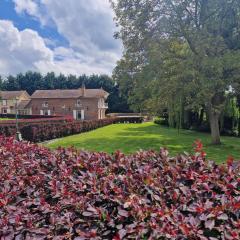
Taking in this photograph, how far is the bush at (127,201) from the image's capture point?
288 centimetres

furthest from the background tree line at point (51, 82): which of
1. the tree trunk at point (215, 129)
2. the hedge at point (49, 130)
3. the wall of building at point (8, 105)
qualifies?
the tree trunk at point (215, 129)

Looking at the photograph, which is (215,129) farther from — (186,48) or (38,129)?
(38,129)

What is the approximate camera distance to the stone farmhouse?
72188mm

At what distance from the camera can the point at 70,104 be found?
7375cm

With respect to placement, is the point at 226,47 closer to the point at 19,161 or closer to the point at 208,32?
the point at 208,32

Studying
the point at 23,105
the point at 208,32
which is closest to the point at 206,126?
the point at 208,32

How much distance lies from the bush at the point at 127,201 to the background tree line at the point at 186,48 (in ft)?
51.4

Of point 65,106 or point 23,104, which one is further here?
point 23,104

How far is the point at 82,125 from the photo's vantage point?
36.8m

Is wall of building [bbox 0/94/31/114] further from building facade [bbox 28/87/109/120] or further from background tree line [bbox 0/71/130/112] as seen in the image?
background tree line [bbox 0/71/130/112]

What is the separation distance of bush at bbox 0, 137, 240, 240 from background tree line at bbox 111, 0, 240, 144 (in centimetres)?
1567

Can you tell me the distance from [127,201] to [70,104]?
71.6m

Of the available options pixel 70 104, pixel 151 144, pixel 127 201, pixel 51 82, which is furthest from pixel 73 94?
pixel 127 201

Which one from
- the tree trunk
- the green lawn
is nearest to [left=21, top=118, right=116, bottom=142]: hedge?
the green lawn
